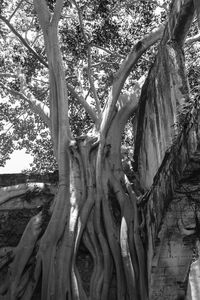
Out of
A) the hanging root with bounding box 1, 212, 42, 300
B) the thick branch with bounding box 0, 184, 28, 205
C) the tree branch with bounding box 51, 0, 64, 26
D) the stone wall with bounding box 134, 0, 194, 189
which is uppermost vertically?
the tree branch with bounding box 51, 0, 64, 26

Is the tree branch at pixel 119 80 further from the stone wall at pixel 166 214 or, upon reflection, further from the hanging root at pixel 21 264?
the hanging root at pixel 21 264

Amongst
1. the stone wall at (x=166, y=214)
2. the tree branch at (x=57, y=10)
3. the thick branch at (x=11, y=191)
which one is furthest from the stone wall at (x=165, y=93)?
the thick branch at (x=11, y=191)

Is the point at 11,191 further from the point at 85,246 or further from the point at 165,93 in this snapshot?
the point at 165,93

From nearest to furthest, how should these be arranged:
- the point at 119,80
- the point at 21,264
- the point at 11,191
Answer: the point at 21,264
the point at 119,80
the point at 11,191

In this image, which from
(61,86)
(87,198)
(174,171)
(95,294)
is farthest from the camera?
(61,86)

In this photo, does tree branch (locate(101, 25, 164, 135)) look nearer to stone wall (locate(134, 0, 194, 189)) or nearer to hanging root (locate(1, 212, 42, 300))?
stone wall (locate(134, 0, 194, 189))

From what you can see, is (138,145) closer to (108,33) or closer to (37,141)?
(108,33)

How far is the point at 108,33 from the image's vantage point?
306 inches

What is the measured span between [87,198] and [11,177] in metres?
1.84

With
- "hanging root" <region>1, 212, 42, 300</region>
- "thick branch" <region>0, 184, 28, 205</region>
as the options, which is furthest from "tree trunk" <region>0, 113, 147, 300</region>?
"thick branch" <region>0, 184, 28, 205</region>

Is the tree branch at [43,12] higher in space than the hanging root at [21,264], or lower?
higher

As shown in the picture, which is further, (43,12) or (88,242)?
(43,12)

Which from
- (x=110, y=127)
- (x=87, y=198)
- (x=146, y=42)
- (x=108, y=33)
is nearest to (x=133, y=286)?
(x=87, y=198)

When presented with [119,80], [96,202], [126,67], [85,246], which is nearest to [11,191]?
[96,202]
